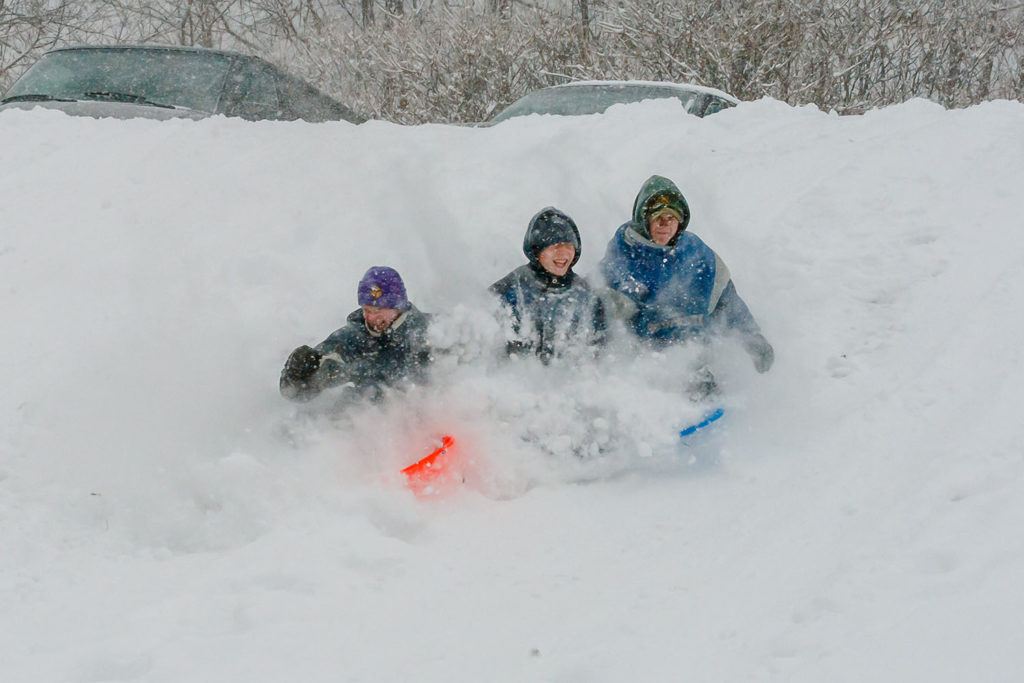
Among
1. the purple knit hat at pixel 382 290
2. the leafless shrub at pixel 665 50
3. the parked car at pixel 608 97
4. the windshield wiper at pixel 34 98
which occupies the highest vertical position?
the leafless shrub at pixel 665 50

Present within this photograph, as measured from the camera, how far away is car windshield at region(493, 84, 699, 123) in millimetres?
8047

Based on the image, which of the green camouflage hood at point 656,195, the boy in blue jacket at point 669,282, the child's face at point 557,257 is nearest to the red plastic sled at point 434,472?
the child's face at point 557,257

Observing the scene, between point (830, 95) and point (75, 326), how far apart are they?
468 inches

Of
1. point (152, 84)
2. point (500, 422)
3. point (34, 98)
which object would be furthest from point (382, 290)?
point (34, 98)

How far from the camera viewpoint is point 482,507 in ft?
13.3

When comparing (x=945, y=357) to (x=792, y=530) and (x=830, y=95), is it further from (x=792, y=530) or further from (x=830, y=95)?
(x=830, y=95)

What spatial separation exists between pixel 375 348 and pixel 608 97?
4596 millimetres

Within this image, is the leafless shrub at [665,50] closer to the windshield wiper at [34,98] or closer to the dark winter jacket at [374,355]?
the windshield wiper at [34,98]

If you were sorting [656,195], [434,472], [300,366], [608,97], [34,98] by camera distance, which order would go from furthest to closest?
[608,97] → [34,98] → [656,195] → [300,366] → [434,472]

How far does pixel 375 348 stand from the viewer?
4.53 meters

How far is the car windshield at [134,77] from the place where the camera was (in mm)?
6574

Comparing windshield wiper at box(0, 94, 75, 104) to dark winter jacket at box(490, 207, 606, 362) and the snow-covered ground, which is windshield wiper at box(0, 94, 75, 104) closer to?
the snow-covered ground

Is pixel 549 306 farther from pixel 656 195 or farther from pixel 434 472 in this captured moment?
pixel 434 472

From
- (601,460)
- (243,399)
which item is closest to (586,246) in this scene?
(601,460)
